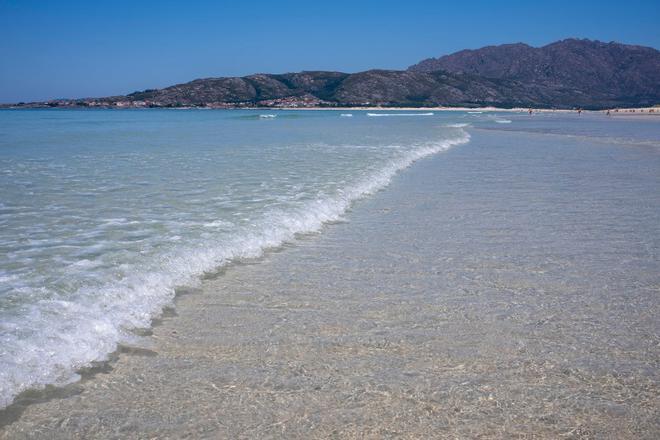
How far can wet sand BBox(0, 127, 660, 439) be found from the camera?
127 inches

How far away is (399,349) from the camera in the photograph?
4.13 metres

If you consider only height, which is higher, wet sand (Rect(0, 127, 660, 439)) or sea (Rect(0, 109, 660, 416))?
sea (Rect(0, 109, 660, 416))

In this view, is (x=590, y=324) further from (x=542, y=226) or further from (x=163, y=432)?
(x=542, y=226)

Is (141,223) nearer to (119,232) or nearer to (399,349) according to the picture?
(119,232)

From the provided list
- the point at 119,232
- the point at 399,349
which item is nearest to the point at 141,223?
the point at 119,232

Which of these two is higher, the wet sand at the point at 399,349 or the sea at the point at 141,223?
the sea at the point at 141,223

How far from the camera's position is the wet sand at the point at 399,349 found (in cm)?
322

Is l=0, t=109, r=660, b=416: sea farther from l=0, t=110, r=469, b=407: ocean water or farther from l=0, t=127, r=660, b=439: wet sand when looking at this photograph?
l=0, t=127, r=660, b=439: wet sand

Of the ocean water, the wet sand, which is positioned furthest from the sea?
the wet sand

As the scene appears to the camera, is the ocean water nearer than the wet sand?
No

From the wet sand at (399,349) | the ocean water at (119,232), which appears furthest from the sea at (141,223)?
the wet sand at (399,349)

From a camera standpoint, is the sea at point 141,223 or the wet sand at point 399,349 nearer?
the wet sand at point 399,349

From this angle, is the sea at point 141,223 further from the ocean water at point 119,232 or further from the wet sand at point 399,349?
the wet sand at point 399,349

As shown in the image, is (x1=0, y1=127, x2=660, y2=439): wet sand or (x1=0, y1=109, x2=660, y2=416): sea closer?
(x1=0, y1=127, x2=660, y2=439): wet sand
